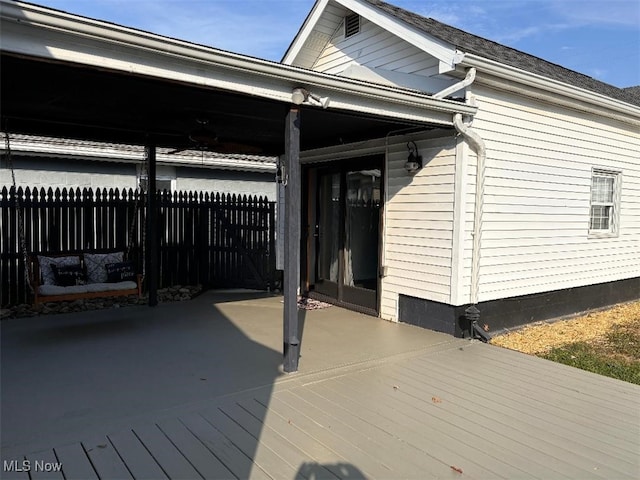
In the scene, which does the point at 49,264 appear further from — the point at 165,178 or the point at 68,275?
the point at 165,178

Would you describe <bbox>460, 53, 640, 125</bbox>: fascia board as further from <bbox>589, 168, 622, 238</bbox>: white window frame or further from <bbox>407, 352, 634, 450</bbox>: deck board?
<bbox>407, 352, 634, 450</bbox>: deck board

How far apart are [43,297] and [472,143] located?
5270 mm

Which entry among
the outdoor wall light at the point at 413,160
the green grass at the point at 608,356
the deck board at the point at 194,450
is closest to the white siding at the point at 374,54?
the outdoor wall light at the point at 413,160

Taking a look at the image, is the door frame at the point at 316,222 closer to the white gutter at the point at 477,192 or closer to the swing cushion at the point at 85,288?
the white gutter at the point at 477,192

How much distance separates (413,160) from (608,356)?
2.93 meters

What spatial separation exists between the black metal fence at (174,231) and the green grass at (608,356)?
4.80 m

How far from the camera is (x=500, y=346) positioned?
508 cm

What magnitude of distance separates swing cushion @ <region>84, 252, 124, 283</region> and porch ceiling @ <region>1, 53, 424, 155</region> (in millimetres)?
1700

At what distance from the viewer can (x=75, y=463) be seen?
8.18 ft

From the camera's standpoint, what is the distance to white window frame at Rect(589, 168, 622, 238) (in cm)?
702

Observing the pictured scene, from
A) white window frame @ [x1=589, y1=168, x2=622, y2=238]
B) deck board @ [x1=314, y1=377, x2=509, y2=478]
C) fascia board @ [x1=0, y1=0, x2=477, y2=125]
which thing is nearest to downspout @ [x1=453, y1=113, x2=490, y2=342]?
fascia board @ [x1=0, y1=0, x2=477, y2=125]

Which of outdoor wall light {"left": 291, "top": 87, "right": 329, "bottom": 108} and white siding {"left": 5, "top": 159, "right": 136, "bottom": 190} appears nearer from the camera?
outdoor wall light {"left": 291, "top": 87, "right": 329, "bottom": 108}

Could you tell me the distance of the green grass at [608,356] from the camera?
428 centimetres

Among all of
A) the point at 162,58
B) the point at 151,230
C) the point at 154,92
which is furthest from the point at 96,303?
the point at 162,58
